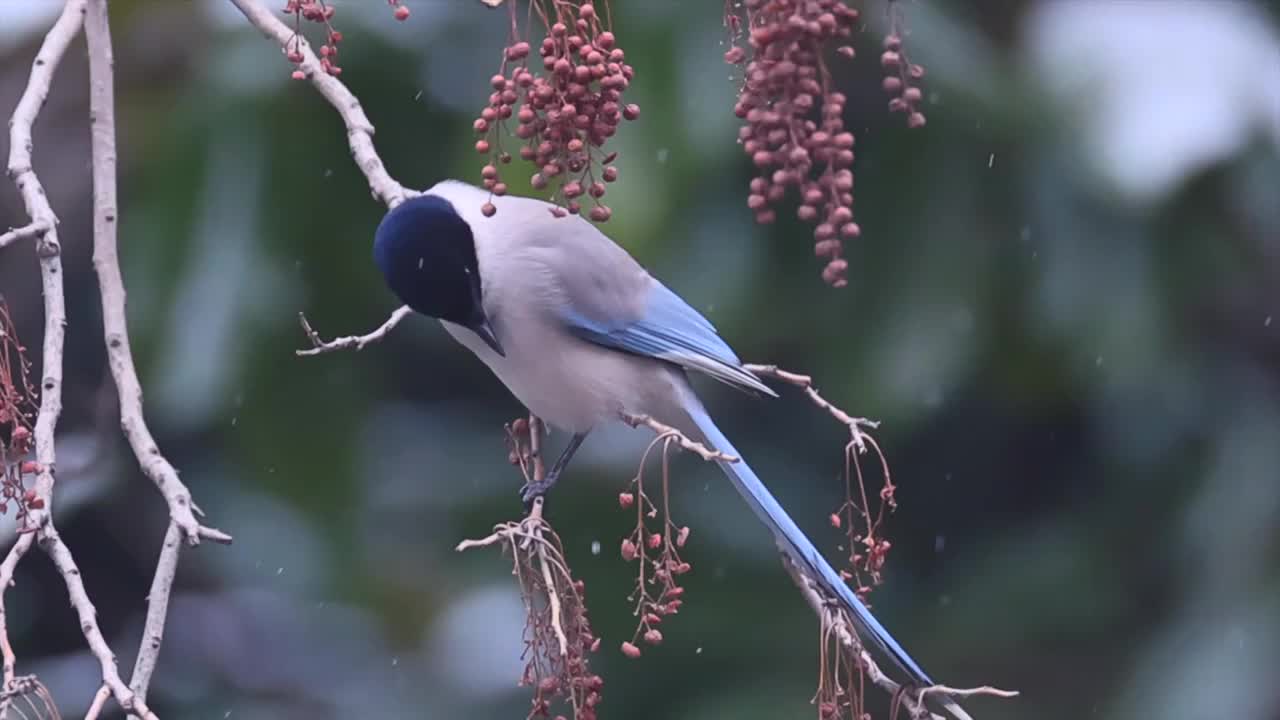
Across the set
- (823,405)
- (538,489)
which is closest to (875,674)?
(823,405)

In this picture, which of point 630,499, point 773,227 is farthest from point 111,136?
point 773,227

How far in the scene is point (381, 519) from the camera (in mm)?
3766

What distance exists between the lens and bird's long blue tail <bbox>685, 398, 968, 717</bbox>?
1.73m

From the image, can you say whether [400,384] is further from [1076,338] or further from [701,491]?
[1076,338]

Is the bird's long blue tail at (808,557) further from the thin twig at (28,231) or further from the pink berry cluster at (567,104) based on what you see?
the thin twig at (28,231)

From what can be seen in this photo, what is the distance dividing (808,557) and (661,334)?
59 centimetres

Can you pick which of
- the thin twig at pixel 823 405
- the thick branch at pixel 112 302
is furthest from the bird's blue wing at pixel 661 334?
the thick branch at pixel 112 302

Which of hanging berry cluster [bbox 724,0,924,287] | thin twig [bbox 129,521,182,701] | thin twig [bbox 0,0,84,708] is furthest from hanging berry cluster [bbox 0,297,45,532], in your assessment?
hanging berry cluster [bbox 724,0,924,287]

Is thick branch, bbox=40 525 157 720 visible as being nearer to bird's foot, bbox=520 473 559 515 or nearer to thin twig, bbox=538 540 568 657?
thin twig, bbox=538 540 568 657

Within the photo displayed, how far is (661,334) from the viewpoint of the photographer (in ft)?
8.06

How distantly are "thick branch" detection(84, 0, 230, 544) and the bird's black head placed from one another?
0.36 m

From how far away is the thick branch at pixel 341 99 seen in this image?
1938mm

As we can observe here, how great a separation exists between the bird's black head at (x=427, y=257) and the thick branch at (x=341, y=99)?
0.05 m

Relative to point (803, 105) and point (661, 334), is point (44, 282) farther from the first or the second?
point (661, 334)
